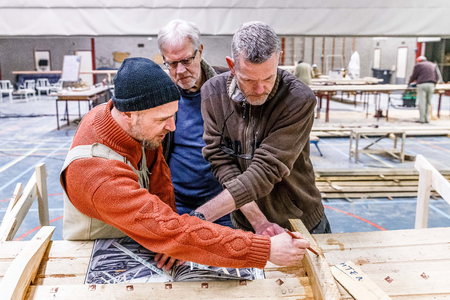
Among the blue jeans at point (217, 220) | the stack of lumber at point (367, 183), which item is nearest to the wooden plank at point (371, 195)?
the stack of lumber at point (367, 183)

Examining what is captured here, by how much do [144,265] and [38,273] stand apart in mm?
393

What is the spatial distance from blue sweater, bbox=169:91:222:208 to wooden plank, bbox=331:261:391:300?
895mm

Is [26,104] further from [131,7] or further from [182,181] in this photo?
[182,181]

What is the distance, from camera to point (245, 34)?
1.47 meters

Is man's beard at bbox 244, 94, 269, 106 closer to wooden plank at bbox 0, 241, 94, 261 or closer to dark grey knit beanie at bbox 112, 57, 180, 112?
dark grey knit beanie at bbox 112, 57, 180, 112

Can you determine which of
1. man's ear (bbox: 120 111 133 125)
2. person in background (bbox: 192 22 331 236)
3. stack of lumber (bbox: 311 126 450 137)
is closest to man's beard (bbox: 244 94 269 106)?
person in background (bbox: 192 22 331 236)

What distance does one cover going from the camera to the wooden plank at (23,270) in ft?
3.82

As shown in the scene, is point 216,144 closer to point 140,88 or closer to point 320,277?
point 140,88

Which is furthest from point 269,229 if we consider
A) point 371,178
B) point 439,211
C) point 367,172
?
point 367,172

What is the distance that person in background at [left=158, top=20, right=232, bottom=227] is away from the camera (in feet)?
6.83

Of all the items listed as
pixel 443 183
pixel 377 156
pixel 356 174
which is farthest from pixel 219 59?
pixel 443 183

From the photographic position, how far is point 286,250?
1.30 m

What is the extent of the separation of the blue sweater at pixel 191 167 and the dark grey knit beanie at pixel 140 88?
842 mm

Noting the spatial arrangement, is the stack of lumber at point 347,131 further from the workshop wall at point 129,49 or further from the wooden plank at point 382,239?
the workshop wall at point 129,49
